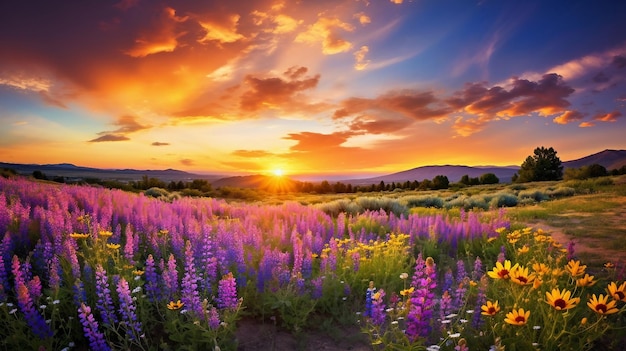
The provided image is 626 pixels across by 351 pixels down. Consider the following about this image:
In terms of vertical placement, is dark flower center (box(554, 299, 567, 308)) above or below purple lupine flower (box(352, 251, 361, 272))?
above

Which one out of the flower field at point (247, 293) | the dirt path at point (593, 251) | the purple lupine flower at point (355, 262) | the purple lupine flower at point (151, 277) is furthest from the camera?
the dirt path at point (593, 251)

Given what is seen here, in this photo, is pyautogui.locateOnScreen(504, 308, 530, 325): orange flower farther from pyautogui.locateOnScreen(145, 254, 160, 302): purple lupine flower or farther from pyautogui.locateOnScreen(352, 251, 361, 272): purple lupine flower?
pyautogui.locateOnScreen(145, 254, 160, 302): purple lupine flower

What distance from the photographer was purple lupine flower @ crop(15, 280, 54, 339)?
3.29 metres

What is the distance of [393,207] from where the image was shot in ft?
39.8

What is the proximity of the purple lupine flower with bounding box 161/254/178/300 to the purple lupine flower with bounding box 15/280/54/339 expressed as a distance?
100 cm

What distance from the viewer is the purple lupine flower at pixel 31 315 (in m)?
3.29

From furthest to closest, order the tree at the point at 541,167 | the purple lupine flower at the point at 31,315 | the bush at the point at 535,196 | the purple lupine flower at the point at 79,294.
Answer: the tree at the point at 541,167 < the bush at the point at 535,196 < the purple lupine flower at the point at 79,294 < the purple lupine flower at the point at 31,315

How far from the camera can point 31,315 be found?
134 inches

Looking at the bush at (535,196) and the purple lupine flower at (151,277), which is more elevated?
the bush at (535,196)

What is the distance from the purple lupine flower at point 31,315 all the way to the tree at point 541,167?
5608cm

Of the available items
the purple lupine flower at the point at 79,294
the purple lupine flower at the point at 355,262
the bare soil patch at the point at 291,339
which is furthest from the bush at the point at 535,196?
the purple lupine flower at the point at 79,294

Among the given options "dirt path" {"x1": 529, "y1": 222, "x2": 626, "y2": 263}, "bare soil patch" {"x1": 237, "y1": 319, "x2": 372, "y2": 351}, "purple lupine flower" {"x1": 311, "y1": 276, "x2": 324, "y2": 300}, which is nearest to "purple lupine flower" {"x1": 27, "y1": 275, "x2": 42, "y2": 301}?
"bare soil patch" {"x1": 237, "y1": 319, "x2": 372, "y2": 351}

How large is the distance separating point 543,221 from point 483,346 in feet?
25.8

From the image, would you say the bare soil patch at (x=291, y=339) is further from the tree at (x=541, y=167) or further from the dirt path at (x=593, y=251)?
the tree at (x=541, y=167)
